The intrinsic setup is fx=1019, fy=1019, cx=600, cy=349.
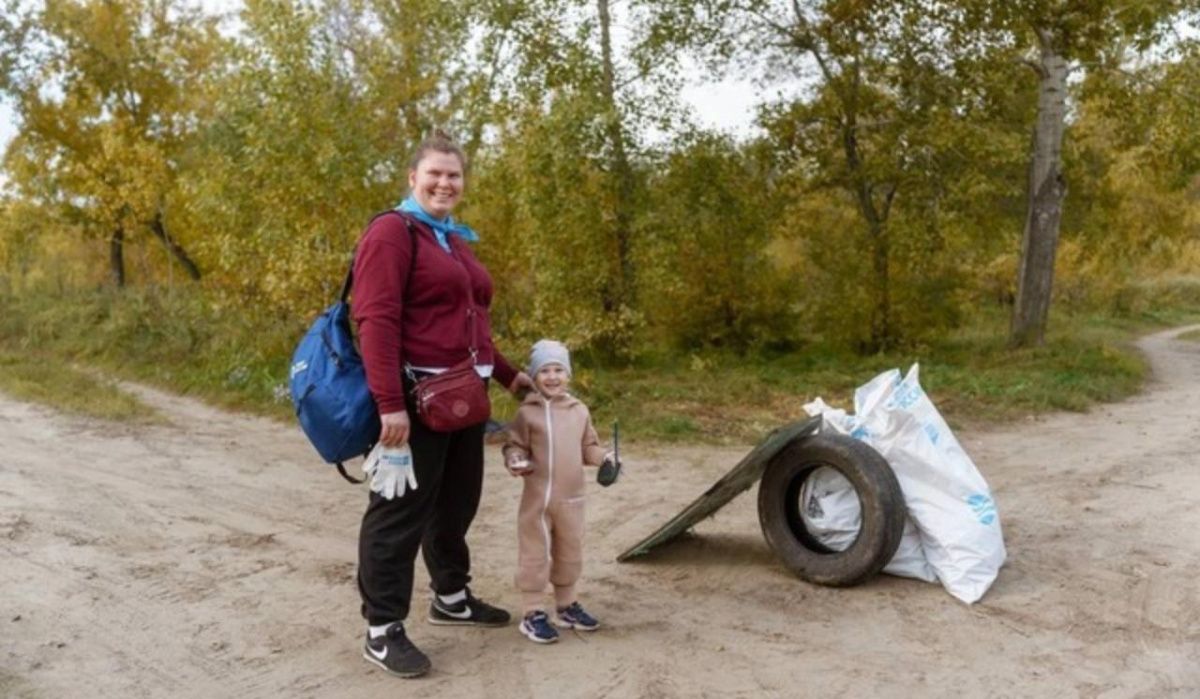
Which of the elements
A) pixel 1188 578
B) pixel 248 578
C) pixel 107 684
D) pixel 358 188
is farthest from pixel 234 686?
pixel 358 188

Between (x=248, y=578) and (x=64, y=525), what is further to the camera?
(x=64, y=525)

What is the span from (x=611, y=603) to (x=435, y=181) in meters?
2.07

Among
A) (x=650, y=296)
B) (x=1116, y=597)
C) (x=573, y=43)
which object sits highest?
(x=573, y=43)

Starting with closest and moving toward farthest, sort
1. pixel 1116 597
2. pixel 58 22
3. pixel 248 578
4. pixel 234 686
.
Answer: pixel 234 686 < pixel 1116 597 < pixel 248 578 < pixel 58 22

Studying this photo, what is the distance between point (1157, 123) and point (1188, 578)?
29.4 ft

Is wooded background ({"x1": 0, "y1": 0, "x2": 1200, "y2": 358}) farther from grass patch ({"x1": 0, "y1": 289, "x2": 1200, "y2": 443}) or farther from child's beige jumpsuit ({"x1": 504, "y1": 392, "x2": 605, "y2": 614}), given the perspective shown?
child's beige jumpsuit ({"x1": 504, "y1": 392, "x2": 605, "y2": 614})

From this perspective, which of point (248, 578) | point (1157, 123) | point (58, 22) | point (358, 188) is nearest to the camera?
point (248, 578)

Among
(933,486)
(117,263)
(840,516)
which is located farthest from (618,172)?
(117,263)

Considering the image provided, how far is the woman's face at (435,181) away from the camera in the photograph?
3699 mm

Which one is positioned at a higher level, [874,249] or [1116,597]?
[874,249]

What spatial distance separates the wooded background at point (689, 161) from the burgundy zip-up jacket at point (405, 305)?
237 inches

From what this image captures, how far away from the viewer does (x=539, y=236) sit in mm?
10727

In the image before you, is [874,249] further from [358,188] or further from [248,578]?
[248,578]

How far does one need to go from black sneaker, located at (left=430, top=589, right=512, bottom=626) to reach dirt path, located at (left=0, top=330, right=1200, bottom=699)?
0.07 m
